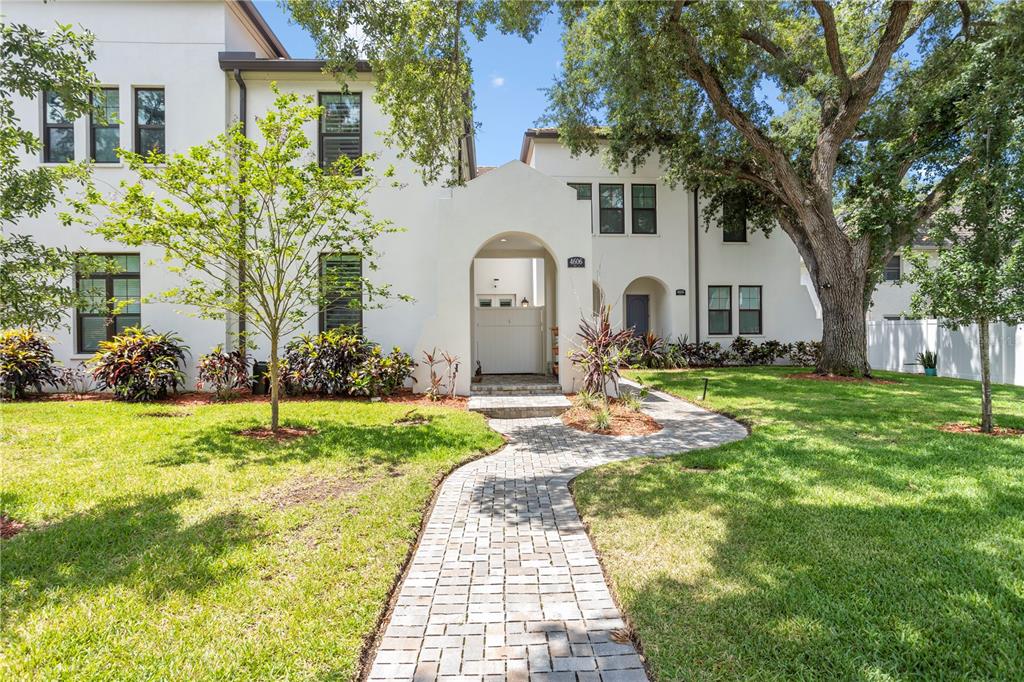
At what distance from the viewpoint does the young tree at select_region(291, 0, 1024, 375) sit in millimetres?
8031

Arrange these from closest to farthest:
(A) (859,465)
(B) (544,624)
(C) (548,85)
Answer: (B) (544,624) < (A) (859,465) < (C) (548,85)

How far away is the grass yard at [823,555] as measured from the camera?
2.41m

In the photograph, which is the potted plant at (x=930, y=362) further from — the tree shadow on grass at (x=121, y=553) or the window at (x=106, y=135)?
the window at (x=106, y=135)

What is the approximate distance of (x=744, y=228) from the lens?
17.4 metres

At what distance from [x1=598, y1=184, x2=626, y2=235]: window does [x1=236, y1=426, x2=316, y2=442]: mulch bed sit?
12.5 m

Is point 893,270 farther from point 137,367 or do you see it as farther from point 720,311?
point 137,367

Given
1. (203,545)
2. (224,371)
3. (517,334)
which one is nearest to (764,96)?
(517,334)

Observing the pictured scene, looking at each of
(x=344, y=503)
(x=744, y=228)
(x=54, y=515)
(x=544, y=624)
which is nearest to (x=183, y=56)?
(x=54, y=515)

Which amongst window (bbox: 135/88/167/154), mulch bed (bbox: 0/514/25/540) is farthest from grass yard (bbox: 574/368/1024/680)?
window (bbox: 135/88/167/154)

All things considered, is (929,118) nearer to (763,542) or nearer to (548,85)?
(548,85)

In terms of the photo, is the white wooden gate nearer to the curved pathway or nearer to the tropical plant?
the tropical plant

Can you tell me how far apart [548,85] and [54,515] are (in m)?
15.2

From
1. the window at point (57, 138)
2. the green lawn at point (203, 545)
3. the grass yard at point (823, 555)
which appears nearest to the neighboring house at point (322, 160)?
the window at point (57, 138)

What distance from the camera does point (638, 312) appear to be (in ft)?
60.0
